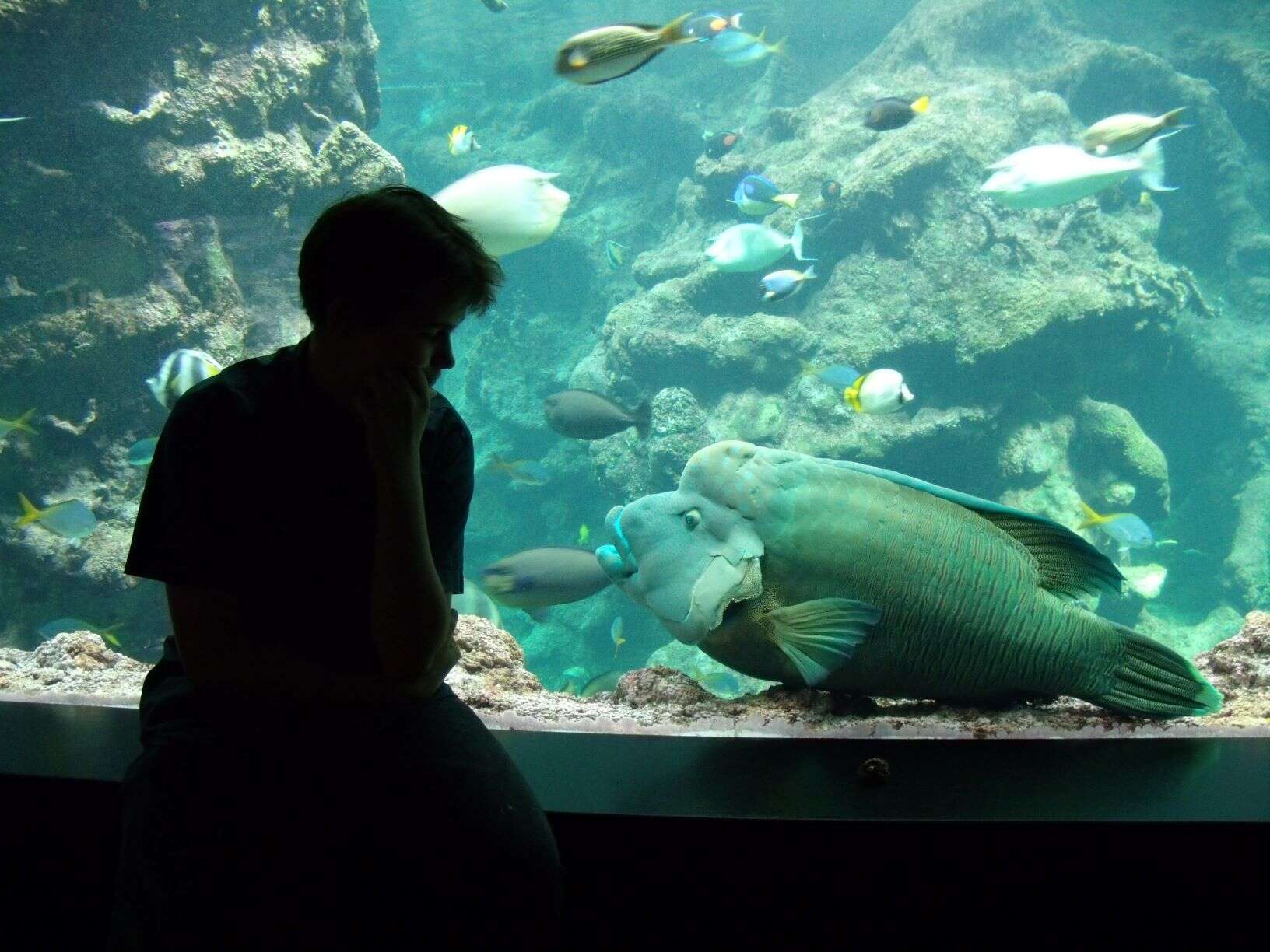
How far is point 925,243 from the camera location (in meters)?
11.1

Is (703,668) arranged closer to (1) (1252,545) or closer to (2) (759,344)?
(2) (759,344)

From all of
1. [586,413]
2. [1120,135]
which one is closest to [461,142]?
[586,413]

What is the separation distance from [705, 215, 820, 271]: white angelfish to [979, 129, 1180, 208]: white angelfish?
6.94 ft

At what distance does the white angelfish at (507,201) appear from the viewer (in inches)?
175

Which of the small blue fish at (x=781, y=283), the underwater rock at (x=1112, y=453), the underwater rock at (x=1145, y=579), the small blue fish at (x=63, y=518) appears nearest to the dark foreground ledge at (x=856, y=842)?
the small blue fish at (x=63, y=518)

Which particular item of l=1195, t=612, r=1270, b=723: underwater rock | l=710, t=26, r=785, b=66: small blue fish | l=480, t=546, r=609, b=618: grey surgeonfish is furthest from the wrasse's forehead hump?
l=710, t=26, r=785, b=66: small blue fish

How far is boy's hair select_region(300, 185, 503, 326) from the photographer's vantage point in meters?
1.09

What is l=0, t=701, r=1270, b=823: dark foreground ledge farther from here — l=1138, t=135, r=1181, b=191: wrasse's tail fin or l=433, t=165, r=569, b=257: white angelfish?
l=1138, t=135, r=1181, b=191: wrasse's tail fin

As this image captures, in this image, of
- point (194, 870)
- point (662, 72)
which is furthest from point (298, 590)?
point (662, 72)

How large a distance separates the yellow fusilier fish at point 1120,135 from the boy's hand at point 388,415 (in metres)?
7.31

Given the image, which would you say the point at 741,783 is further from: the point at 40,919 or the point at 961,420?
the point at 961,420

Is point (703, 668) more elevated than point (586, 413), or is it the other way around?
point (586, 413)

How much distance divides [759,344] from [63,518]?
884cm

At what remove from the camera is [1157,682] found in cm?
154
